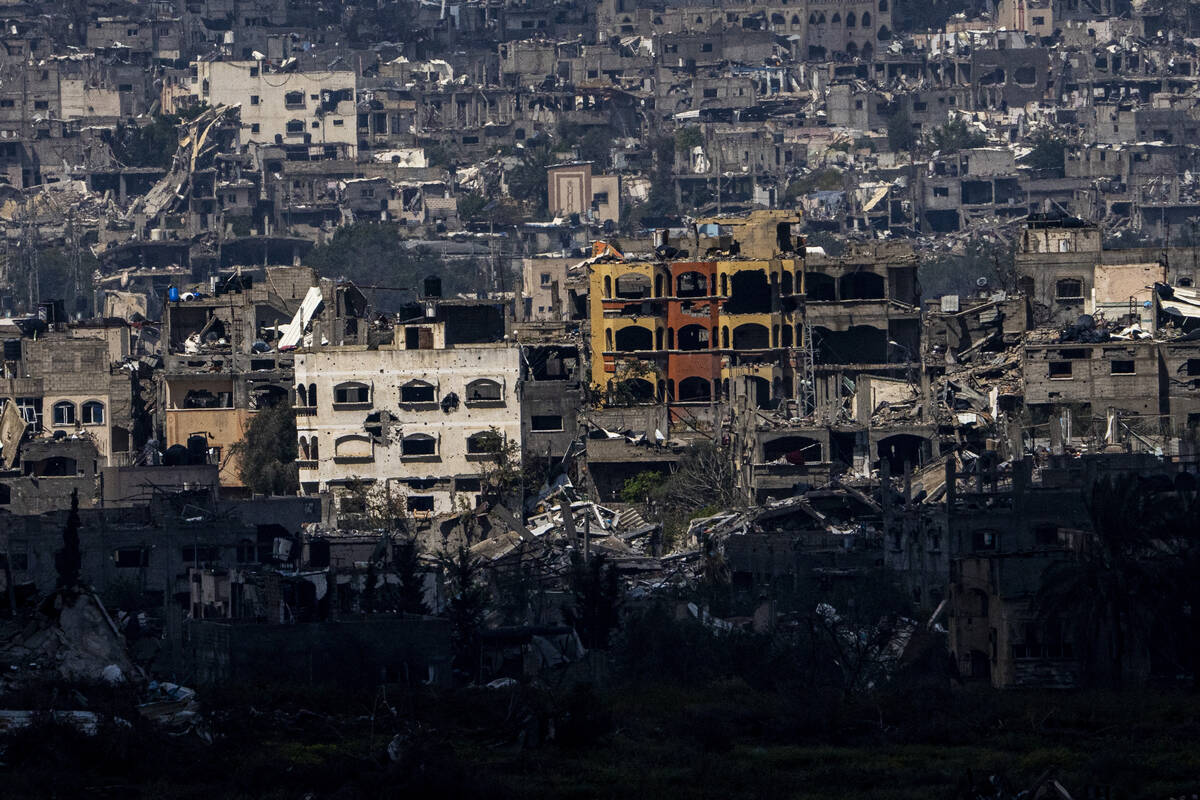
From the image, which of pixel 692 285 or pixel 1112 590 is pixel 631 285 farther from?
pixel 1112 590

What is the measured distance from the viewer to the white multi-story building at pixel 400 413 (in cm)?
7444

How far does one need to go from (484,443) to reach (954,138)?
6941 centimetres

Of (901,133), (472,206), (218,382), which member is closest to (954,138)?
(901,133)

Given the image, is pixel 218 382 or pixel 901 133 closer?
pixel 218 382

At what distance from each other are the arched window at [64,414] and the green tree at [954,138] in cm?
6469

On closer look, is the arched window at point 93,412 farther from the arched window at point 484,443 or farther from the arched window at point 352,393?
the arched window at point 484,443

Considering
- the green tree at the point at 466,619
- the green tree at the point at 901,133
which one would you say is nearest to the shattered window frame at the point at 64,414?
the green tree at the point at 466,619

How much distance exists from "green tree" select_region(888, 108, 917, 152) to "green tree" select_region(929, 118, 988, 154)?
89 centimetres

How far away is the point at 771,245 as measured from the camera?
83750 mm

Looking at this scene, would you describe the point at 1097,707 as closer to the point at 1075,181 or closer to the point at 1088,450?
the point at 1088,450

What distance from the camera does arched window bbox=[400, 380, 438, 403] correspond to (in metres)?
74.4

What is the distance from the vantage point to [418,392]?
74.6 metres

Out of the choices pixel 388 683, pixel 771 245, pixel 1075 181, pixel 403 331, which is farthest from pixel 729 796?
pixel 1075 181

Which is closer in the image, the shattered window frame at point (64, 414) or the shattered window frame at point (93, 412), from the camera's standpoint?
the shattered window frame at point (64, 414)
